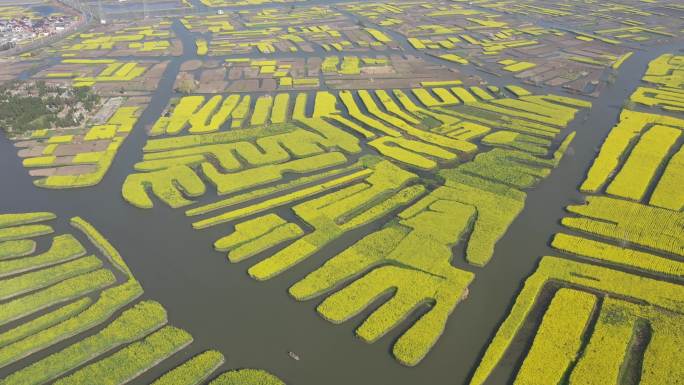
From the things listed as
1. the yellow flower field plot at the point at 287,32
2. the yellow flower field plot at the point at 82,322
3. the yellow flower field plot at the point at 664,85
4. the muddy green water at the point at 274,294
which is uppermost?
the yellow flower field plot at the point at 664,85

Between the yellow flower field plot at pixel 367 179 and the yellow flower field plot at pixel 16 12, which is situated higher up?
the yellow flower field plot at pixel 367 179

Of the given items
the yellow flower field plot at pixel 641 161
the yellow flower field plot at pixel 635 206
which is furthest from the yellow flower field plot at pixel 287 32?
the yellow flower field plot at pixel 635 206

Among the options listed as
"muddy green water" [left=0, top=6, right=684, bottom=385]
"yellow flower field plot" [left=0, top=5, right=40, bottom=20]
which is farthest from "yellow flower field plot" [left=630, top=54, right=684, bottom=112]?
"yellow flower field plot" [left=0, top=5, right=40, bottom=20]

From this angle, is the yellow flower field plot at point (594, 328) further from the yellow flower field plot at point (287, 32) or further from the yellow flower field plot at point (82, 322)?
the yellow flower field plot at point (287, 32)

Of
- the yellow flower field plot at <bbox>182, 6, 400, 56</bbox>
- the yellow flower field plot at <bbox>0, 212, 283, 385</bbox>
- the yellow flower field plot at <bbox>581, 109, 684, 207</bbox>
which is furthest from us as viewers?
the yellow flower field plot at <bbox>182, 6, 400, 56</bbox>

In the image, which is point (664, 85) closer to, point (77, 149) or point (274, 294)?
point (274, 294)

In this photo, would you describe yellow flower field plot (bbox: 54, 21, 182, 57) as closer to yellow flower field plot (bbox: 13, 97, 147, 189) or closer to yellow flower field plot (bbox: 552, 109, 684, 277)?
yellow flower field plot (bbox: 13, 97, 147, 189)

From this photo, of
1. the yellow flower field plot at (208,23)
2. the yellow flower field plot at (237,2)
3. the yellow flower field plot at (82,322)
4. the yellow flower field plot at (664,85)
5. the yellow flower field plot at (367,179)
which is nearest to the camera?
the yellow flower field plot at (82,322)
